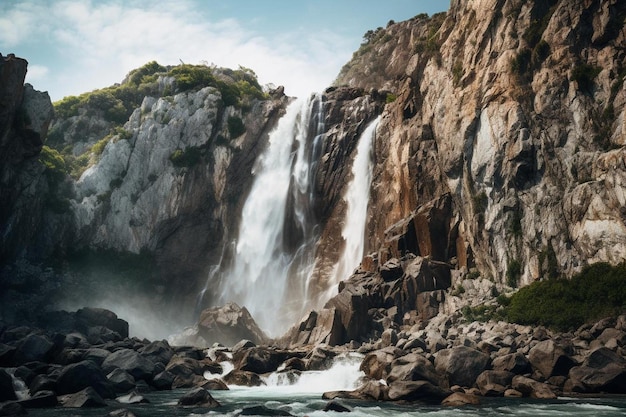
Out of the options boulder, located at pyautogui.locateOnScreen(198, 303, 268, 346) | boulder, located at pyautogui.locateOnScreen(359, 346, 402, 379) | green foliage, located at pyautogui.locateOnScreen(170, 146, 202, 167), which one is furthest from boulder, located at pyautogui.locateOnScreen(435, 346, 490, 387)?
green foliage, located at pyautogui.locateOnScreen(170, 146, 202, 167)

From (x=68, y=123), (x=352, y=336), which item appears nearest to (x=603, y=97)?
(x=352, y=336)

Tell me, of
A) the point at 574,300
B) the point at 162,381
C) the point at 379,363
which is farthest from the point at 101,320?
the point at 574,300

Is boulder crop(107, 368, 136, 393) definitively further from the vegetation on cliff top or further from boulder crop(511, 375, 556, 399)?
the vegetation on cliff top

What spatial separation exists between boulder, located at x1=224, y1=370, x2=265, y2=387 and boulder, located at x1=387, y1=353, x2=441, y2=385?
9123 millimetres

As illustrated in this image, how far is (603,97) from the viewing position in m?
40.6

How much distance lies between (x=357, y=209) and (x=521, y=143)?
76.1 ft

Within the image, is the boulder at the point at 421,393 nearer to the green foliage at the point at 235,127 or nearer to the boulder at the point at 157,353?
the boulder at the point at 157,353

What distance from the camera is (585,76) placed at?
4188 centimetres

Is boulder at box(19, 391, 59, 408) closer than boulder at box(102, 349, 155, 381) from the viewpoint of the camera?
Yes

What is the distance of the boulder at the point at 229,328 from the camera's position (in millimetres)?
54375

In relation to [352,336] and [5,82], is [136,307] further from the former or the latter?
[352,336]

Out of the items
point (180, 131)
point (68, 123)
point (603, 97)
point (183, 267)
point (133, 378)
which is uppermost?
point (68, 123)

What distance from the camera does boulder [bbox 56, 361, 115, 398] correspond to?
23734mm

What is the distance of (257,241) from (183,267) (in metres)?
12.0
